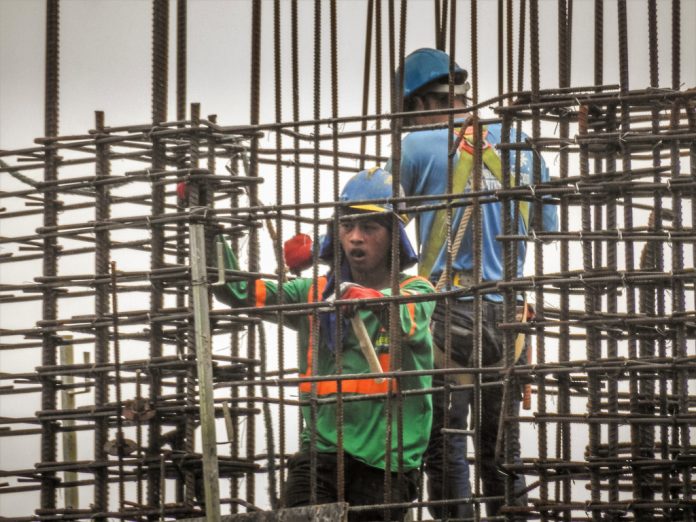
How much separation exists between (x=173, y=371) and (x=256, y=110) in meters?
1.92

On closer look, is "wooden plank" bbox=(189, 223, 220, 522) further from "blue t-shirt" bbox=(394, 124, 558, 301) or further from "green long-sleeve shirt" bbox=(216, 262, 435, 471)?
"blue t-shirt" bbox=(394, 124, 558, 301)

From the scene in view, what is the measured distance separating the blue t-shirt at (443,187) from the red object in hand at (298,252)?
77cm

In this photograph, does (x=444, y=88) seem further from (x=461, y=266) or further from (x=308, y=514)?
(x=308, y=514)

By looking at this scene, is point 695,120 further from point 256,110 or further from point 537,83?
point 256,110

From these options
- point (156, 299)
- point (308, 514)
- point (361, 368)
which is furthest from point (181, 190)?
point (308, 514)

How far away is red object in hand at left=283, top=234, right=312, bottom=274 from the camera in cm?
1355

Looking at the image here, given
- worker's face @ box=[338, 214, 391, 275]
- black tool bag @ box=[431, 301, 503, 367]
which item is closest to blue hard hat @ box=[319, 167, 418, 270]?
worker's face @ box=[338, 214, 391, 275]

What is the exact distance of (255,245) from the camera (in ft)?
41.8

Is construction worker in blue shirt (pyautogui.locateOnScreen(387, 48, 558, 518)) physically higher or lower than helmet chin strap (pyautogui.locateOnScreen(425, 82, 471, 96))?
lower

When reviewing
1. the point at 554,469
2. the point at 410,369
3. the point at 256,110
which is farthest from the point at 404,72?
the point at 554,469

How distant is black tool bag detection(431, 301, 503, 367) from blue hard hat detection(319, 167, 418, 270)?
412 mm

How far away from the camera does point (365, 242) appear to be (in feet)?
42.3

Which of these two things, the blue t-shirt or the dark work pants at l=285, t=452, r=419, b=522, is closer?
the dark work pants at l=285, t=452, r=419, b=522

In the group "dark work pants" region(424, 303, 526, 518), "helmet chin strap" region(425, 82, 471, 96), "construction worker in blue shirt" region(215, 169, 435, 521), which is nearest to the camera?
"construction worker in blue shirt" region(215, 169, 435, 521)
